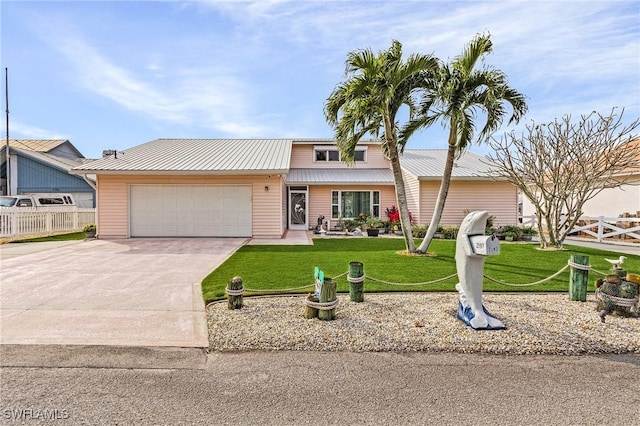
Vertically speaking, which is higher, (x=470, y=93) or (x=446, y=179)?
(x=470, y=93)

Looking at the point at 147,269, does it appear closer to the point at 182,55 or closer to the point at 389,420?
the point at 182,55

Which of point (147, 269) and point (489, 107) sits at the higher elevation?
point (489, 107)

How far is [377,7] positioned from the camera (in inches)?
332

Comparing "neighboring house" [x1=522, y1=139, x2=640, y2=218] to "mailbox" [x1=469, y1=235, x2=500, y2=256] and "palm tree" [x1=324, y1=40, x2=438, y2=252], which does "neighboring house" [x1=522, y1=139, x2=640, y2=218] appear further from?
"mailbox" [x1=469, y1=235, x2=500, y2=256]

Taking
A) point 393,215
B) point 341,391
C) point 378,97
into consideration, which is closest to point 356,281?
point 341,391

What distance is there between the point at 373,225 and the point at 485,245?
40.3 ft

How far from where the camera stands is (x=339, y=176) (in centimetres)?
1870

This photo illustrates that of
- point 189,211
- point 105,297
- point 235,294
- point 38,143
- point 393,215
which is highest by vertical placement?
point 38,143

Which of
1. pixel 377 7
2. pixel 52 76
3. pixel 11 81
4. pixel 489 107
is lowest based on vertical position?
pixel 489 107

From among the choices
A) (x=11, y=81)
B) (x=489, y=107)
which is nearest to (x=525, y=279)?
(x=489, y=107)

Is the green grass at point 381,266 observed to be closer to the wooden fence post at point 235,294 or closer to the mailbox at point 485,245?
the wooden fence post at point 235,294

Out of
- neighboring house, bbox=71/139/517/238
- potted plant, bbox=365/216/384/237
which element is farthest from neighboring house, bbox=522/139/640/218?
potted plant, bbox=365/216/384/237

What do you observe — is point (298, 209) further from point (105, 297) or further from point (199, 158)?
point (105, 297)

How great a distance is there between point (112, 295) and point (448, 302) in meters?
5.54
